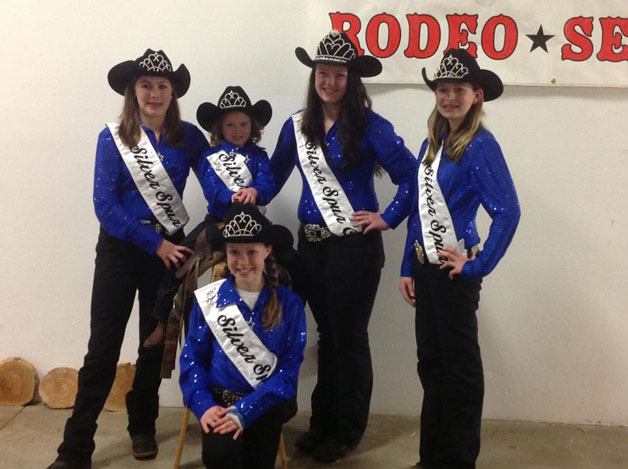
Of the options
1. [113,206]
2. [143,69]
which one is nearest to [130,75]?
[143,69]

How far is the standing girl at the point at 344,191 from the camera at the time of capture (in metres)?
2.05

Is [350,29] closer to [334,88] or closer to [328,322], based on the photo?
[334,88]

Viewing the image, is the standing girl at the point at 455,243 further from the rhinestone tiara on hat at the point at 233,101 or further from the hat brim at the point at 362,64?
the rhinestone tiara on hat at the point at 233,101

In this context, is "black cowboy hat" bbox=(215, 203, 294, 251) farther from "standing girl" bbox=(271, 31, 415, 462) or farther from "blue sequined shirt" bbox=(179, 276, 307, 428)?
"standing girl" bbox=(271, 31, 415, 462)

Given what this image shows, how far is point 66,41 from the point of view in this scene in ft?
8.20

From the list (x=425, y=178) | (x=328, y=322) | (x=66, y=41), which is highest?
(x=66, y=41)

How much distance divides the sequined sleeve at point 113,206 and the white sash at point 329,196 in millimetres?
502

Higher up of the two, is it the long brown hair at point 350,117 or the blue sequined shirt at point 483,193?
the long brown hair at point 350,117

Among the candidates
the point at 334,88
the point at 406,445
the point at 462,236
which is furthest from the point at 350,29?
the point at 406,445

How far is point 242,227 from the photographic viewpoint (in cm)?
177

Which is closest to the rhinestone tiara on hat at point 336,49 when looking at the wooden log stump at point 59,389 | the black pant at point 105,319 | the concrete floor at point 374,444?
the black pant at point 105,319

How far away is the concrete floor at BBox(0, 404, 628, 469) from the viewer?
7.49ft

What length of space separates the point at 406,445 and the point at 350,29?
1473mm

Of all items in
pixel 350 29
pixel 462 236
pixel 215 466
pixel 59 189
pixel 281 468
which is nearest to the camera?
pixel 215 466
